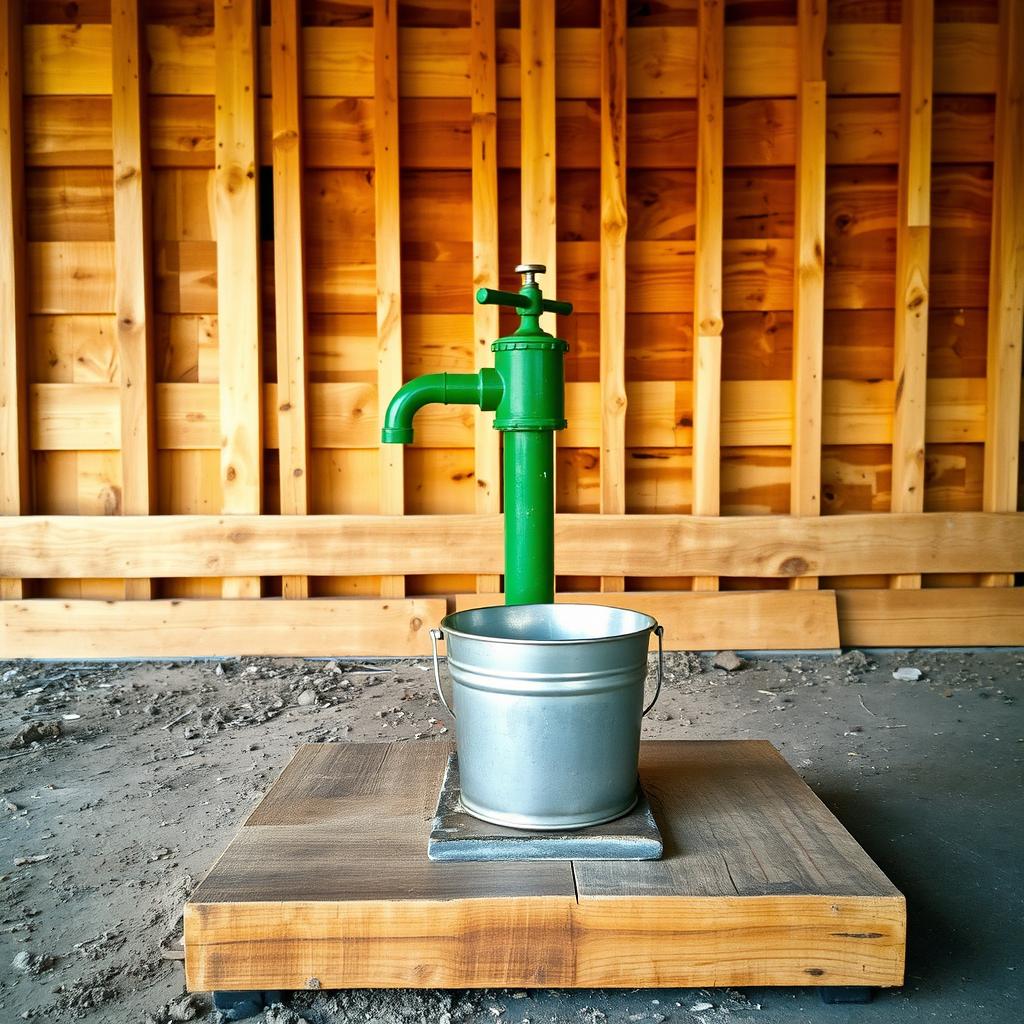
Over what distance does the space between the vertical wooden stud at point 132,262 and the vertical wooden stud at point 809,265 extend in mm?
2590

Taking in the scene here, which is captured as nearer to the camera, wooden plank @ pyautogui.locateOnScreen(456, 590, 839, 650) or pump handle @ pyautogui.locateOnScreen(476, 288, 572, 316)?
pump handle @ pyautogui.locateOnScreen(476, 288, 572, 316)

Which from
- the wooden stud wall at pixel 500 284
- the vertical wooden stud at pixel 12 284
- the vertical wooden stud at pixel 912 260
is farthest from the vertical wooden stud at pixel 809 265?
the vertical wooden stud at pixel 12 284

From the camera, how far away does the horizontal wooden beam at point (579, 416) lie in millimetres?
3859

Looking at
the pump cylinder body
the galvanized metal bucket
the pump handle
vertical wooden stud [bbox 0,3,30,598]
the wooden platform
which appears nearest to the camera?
the wooden platform

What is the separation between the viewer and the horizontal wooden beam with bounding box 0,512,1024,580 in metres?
3.75

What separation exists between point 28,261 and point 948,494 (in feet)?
12.9

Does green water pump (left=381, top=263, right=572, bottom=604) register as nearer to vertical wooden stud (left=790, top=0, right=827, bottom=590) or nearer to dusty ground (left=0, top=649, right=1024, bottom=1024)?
dusty ground (left=0, top=649, right=1024, bottom=1024)

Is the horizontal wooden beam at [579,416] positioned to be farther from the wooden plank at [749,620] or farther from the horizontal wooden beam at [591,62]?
the horizontal wooden beam at [591,62]

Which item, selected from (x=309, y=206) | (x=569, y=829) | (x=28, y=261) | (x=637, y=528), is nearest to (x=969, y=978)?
(x=569, y=829)

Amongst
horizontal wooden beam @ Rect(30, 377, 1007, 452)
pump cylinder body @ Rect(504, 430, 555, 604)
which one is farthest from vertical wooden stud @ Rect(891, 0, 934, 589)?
pump cylinder body @ Rect(504, 430, 555, 604)

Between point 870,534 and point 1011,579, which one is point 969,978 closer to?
point 870,534

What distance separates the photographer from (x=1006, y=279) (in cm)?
382

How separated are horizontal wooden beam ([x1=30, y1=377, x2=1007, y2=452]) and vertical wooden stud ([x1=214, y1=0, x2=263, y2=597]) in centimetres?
11

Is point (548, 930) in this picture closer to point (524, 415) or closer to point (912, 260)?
point (524, 415)
